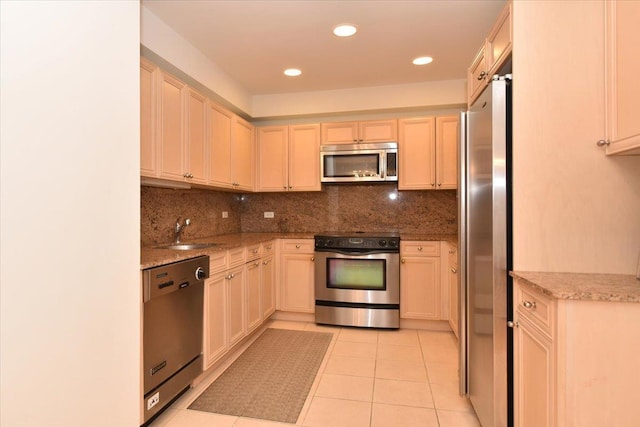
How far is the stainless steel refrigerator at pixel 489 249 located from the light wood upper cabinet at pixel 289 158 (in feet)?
6.80

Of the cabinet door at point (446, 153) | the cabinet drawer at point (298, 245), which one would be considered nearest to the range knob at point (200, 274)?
the cabinet drawer at point (298, 245)

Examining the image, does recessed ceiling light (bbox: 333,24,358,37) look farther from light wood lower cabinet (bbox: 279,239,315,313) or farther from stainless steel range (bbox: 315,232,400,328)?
light wood lower cabinet (bbox: 279,239,315,313)

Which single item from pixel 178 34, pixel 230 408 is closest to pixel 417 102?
pixel 178 34

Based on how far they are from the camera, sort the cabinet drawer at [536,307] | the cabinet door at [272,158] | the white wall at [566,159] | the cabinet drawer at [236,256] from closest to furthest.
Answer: the cabinet drawer at [536,307] → the white wall at [566,159] → the cabinet drawer at [236,256] → the cabinet door at [272,158]

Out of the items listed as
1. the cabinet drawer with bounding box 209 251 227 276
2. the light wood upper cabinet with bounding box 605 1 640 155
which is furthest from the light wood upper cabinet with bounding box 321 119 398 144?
the light wood upper cabinet with bounding box 605 1 640 155

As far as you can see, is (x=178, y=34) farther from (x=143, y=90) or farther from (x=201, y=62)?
(x=143, y=90)

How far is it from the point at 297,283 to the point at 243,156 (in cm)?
149

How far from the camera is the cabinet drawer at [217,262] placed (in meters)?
2.38

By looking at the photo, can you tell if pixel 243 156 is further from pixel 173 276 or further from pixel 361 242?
pixel 173 276

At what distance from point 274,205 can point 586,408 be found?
3572 mm

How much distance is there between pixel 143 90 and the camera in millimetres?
2102

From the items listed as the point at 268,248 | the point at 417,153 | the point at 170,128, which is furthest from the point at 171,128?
the point at 417,153

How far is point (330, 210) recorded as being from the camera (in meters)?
4.14

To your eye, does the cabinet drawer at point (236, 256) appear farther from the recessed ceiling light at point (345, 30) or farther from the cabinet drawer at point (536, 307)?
the cabinet drawer at point (536, 307)
